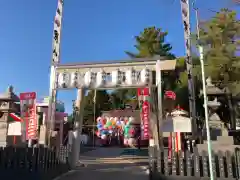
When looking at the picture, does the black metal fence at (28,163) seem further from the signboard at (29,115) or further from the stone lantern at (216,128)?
the stone lantern at (216,128)

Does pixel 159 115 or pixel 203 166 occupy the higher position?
pixel 159 115

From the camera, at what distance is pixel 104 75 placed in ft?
36.3

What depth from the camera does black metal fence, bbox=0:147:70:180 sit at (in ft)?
20.7

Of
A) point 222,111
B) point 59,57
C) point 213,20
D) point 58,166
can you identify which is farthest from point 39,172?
point 213,20

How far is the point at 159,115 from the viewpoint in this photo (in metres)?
10.1

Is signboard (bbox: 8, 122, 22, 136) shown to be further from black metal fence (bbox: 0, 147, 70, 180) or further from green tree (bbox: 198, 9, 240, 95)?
green tree (bbox: 198, 9, 240, 95)

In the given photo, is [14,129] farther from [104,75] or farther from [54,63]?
[104,75]

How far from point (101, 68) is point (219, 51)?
9.44 m

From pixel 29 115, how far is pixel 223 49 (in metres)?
13.0

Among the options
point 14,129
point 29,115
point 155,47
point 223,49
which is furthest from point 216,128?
point 155,47

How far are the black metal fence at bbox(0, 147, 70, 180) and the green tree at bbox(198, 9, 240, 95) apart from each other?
10.6 meters

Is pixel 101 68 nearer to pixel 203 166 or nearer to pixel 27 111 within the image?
pixel 27 111

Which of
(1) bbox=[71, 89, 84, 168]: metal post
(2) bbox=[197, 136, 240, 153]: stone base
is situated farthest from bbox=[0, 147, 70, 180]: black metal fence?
(2) bbox=[197, 136, 240, 153]: stone base

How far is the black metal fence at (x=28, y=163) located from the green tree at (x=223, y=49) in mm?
10625
